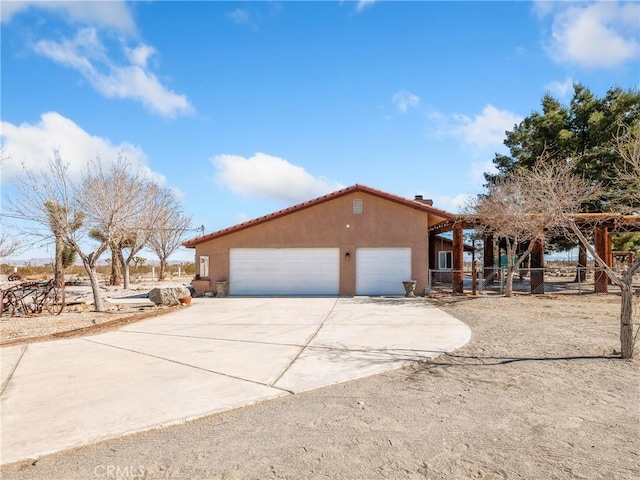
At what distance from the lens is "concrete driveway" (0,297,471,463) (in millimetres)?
4367

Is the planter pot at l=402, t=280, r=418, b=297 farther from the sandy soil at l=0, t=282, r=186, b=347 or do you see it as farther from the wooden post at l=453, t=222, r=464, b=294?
the sandy soil at l=0, t=282, r=186, b=347

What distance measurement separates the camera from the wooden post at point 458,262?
18.8 metres

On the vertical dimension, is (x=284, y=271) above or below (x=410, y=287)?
above

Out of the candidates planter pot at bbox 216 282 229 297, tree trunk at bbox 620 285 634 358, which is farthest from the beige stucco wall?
tree trunk at bbox 620 285 634 358

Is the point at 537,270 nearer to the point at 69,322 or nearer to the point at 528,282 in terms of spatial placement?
the point at 528,282

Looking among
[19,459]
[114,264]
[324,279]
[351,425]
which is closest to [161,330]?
[19,459]

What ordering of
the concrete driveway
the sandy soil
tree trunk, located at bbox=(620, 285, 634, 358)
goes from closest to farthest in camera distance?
1. the concrete driveway
2. tree trunk, located at bbox=(620, 285, 634, 358)
3. the sandy soil

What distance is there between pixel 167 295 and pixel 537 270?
16427mm

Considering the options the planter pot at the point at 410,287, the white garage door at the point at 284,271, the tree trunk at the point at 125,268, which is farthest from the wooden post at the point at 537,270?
the tree trunk at the point at 125,268

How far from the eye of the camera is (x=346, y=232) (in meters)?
19.0

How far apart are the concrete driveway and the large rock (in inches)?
150

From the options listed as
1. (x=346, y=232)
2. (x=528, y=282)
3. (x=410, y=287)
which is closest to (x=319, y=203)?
(x=346, y=232)

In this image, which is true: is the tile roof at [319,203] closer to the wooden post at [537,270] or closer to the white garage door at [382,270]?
the white garage door at [382,270]

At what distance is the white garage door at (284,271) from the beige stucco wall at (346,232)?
0.30 meters
